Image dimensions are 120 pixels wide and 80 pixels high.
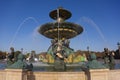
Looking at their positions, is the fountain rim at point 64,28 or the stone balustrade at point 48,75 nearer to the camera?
the stone balustrade at point 48,75

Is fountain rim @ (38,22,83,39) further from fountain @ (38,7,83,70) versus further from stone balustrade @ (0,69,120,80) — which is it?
stone balustrade @ (0,69,120,80)

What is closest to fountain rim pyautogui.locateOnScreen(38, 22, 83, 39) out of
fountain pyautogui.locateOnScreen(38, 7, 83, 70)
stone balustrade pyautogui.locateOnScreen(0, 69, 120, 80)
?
fountain pyautogui.locateOnScreen(38, 7, 83, 70)

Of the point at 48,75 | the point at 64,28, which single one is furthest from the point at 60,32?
the point at 48,75

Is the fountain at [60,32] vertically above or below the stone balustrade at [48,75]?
above

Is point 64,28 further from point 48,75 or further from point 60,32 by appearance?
point 48,75

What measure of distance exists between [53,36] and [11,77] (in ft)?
42.2

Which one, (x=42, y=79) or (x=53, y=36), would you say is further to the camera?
(x=53, y=36)

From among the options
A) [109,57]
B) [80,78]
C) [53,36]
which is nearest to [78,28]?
[53,36]

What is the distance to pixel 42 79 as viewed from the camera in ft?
29.5

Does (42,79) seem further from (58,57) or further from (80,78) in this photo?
(58,57)

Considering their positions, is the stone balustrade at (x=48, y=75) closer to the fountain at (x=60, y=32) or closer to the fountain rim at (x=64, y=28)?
the fountain at (x=60, y=32)

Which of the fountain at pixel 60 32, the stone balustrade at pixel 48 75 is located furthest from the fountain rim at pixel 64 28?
the stone balustrade at pixel 48 75

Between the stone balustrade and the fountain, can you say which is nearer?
the stone balustrade

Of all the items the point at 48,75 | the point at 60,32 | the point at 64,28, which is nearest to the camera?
the point at 48,75
